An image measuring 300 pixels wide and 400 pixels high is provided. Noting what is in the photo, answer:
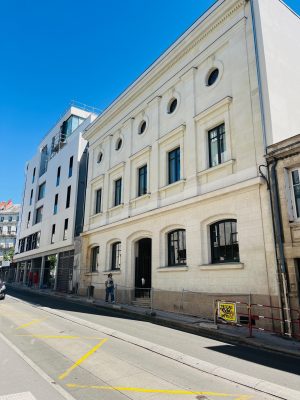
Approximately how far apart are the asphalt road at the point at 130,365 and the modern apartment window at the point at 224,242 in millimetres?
3818

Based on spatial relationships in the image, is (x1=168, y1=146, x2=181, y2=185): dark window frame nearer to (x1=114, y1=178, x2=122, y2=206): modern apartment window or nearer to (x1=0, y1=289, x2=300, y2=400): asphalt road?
(x1=114, y1=178, x2=122, y2=206): modern apartment window

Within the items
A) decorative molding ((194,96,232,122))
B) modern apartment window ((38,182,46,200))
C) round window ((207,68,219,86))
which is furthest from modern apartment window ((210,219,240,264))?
modern apartment window ((38,182,46,200))

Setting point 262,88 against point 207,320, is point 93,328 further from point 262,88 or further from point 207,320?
point 262,88

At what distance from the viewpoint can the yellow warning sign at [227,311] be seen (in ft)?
34.1

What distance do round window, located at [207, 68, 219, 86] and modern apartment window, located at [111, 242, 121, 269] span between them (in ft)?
36.9

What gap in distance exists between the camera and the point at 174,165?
1683cm

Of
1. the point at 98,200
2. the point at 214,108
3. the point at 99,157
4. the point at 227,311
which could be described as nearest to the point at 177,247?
the point at 227,311

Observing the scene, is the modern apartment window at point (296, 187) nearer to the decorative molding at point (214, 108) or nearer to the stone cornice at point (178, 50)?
the decorative molding at point (214, 108)

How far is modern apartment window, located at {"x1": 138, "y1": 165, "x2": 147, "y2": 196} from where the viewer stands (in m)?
18.9

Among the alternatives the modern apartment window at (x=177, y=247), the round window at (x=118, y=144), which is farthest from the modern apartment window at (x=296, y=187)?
the round window at (x=118, y=144)

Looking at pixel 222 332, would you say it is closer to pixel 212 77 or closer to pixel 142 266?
pixel 142 266

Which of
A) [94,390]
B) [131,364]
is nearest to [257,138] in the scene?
[131,364]

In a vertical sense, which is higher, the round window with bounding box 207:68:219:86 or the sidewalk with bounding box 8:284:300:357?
the round window with bounding box 207:68:219:86

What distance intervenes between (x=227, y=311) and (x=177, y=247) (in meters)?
5.28
